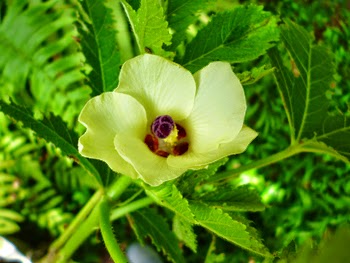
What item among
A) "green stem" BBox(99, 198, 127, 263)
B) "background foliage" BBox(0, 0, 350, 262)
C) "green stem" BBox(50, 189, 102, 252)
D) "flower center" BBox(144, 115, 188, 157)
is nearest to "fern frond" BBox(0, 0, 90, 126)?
"background foliage" BBox(0, 0, 350, 262)

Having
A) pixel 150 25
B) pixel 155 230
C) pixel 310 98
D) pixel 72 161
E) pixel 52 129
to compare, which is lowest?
pixel 72 161

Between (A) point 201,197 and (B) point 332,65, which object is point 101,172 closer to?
(A) point 201,197

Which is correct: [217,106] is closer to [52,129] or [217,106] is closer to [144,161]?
[144,161]

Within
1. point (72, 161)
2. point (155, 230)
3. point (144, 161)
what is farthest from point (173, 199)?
point (72, 161)

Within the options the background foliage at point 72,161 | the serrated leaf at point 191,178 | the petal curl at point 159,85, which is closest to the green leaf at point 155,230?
the serrated leaf at point 191,178

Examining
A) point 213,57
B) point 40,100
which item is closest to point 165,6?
point 213,57

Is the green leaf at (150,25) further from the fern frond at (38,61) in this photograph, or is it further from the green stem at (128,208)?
the fern frond at (38,61)
